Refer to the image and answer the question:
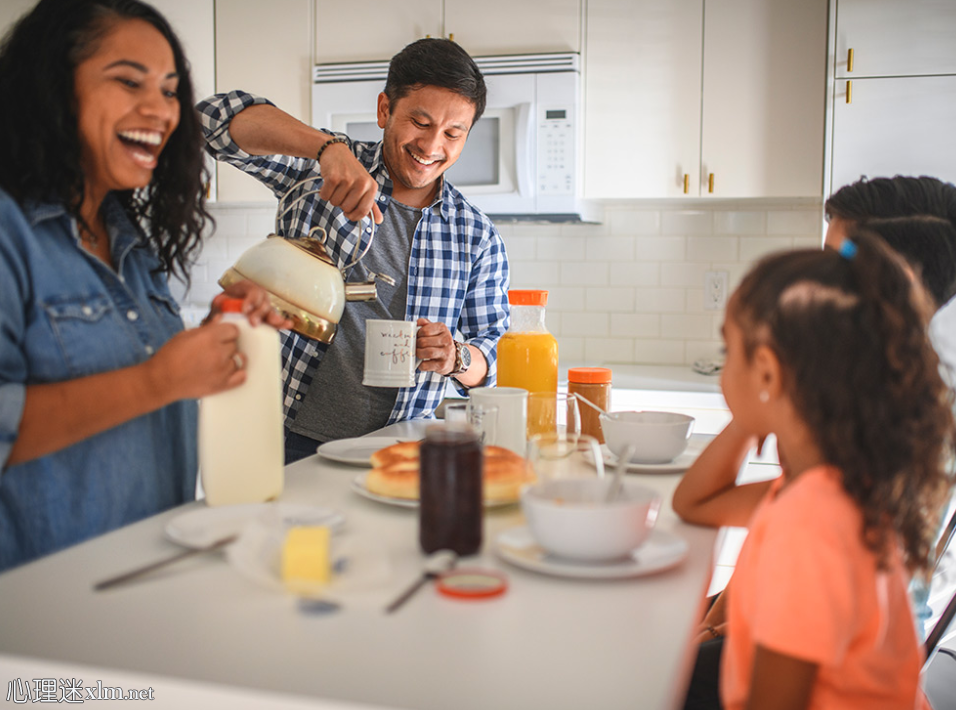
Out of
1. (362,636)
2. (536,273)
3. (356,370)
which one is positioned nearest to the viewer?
(362,636)

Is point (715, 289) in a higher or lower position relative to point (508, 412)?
higher

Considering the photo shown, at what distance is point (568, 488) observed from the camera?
950mm

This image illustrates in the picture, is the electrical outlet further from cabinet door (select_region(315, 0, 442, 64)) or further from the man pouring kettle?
the man pouring kettle

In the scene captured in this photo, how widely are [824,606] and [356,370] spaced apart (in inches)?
49.7

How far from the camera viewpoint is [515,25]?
3053 millimetres

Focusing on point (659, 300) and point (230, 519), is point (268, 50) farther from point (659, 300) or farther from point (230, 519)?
point (230, 519)

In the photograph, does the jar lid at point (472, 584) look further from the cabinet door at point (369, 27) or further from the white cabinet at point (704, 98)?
the cabinet door at point (369, 27)

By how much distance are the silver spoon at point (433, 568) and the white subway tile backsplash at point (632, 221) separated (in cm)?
269

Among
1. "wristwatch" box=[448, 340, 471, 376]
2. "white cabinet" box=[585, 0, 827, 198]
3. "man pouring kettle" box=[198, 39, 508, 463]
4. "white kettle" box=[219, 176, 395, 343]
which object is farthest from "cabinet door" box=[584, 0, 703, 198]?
"white kettle" box=[219, 176, 395, 343]

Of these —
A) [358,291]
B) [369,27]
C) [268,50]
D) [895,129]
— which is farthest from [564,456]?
[268,50]

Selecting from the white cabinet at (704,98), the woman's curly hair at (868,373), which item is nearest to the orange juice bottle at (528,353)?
the woman's curly hair at (868,373)

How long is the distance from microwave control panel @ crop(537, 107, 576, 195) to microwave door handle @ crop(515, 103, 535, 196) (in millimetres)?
39

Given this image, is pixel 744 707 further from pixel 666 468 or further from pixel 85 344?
pixel 85 344

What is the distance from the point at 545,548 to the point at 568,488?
0.09 metres
